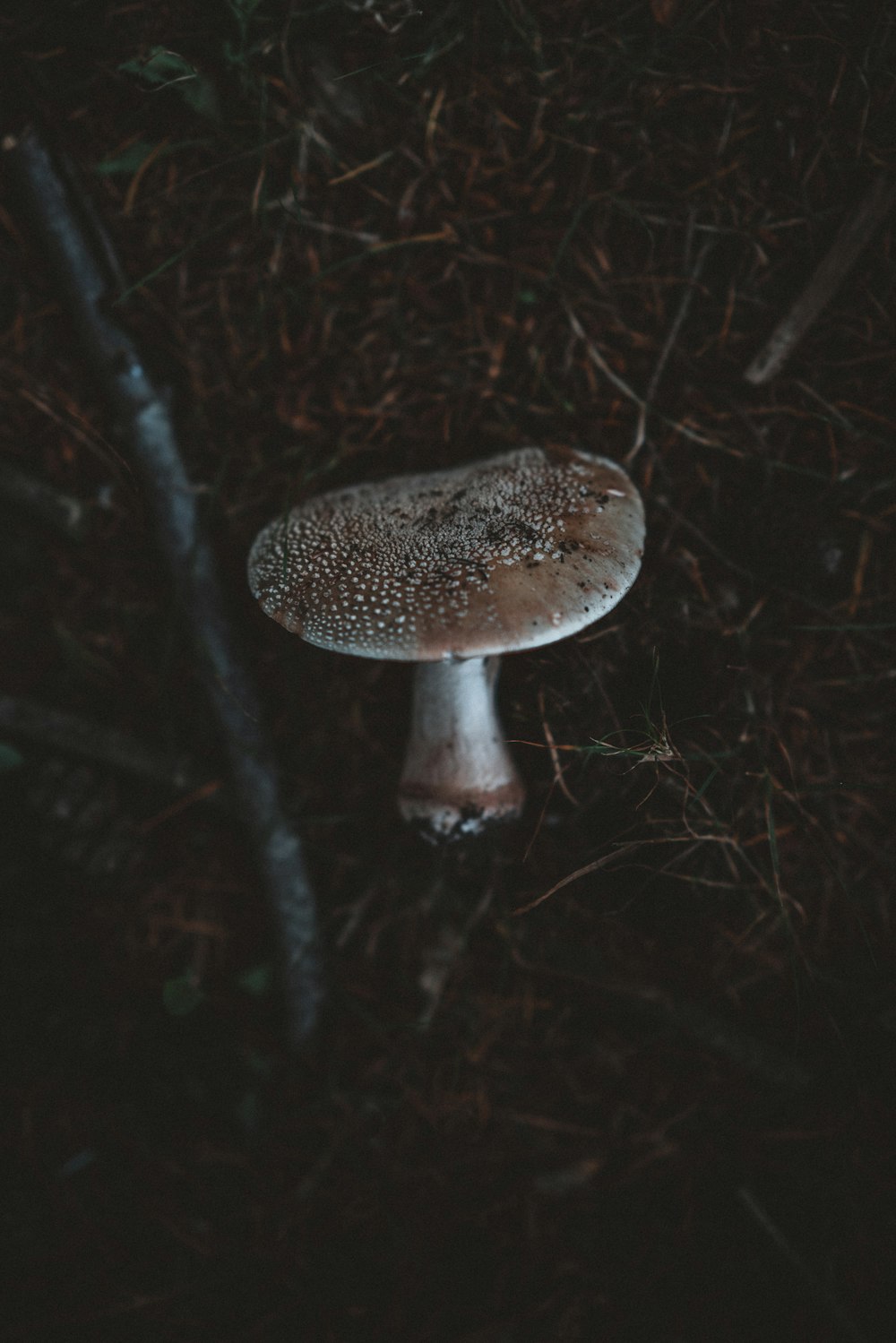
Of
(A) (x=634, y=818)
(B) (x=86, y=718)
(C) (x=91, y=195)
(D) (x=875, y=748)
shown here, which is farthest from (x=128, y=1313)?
(C) (x=91, y=195)

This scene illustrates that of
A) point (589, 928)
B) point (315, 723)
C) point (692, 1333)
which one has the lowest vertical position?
point (692, 1333)

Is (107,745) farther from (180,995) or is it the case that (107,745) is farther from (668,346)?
(668,346)

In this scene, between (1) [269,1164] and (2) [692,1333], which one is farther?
(1) [269,1164]

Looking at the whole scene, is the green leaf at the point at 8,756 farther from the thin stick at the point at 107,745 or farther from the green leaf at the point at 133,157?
the green leaf at the point at 133,157

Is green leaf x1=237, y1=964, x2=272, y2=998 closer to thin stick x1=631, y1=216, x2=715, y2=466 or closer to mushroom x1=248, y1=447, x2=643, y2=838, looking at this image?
mushroom x1=248, y1=447, x2=643, y2=838

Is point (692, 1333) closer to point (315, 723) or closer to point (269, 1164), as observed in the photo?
point (269, 1164)

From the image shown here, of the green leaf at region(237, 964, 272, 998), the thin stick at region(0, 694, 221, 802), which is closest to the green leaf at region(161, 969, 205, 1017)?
the green leaf at region(237, 964, 272, 998)

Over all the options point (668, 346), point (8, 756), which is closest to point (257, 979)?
point (8, 756)
